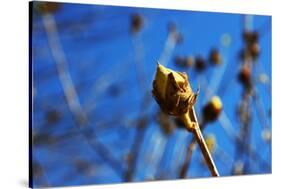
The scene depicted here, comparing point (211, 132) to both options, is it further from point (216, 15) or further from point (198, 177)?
point (216, 15)

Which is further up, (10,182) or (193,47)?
(193,47)

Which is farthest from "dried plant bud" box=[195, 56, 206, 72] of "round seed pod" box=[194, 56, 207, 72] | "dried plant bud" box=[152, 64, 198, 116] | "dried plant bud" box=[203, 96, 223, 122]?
"dried plant bud" box=[152, 64, 198, 116]

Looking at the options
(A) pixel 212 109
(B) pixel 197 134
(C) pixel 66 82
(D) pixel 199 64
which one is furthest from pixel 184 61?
(B) pixel 197 134

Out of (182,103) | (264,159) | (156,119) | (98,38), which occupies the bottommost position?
(264,159)

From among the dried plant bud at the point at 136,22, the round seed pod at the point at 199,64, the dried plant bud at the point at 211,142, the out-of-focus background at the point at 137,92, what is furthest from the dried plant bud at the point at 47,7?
the dried plant bud at the point at 211,142

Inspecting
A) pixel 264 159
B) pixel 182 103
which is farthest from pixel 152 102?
pixel 264 159

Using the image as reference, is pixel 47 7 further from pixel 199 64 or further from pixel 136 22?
pixel 199 64
